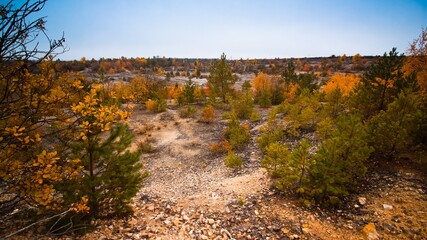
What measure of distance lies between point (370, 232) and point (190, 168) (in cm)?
934

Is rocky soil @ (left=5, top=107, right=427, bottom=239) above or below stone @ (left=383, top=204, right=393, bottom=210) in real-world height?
below

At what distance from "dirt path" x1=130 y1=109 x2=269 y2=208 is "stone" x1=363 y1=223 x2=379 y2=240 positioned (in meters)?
3.52

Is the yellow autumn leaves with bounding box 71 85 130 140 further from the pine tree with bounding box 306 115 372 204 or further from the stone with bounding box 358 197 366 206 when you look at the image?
the stone with bounding box 358 197 366 206

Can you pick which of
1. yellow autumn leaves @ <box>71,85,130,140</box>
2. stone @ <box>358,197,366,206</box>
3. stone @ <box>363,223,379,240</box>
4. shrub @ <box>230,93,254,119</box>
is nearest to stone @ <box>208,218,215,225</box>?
stone @ <box>363,223,379,240</box>

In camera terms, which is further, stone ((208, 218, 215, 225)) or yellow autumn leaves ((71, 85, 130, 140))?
stone ((208, 218, 215, 225))

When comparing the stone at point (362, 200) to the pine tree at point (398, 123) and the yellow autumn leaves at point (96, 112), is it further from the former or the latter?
the yellow autumn leaves at point (96, 112)

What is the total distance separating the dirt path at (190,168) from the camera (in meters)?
9.05

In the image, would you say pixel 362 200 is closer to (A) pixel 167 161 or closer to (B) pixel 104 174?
(B) pixel 104 174

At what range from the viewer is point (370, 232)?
5.89 m

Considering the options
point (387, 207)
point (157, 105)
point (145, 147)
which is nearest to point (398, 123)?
point (387, 207)

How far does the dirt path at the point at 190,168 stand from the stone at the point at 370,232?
3.52m

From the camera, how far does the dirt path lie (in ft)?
29.7

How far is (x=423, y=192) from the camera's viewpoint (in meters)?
7.27

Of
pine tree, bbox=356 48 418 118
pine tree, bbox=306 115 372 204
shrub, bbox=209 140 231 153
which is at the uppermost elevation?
pine tree, bbox=356 48 418 118
